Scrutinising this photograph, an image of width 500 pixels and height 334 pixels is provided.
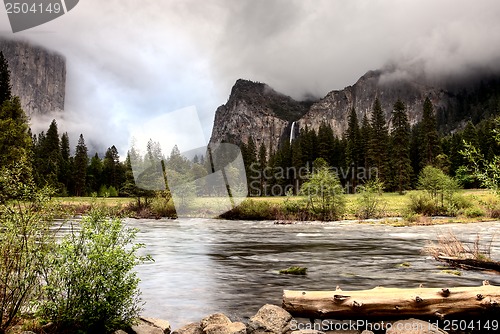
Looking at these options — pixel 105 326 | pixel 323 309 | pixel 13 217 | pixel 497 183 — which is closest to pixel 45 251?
pixel 13 217

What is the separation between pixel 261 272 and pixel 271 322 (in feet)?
31.8

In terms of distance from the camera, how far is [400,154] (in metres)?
91.8

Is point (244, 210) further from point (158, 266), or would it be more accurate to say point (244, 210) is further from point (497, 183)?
point (497, 183)

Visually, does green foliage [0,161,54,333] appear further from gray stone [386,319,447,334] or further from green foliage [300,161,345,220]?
green foliage [300,161,345,220]

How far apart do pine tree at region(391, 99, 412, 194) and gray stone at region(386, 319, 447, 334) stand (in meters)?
82.6

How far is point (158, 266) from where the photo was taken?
20938mm

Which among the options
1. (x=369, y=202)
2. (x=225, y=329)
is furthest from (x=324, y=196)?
(x=225, y=329)

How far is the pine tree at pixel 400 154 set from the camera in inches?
3541

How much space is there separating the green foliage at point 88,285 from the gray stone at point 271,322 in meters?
2.88

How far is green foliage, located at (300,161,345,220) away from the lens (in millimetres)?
54688

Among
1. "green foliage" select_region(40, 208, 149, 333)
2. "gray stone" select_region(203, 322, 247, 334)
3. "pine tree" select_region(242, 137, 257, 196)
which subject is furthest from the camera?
"pine tree" select_region(242, 137, 257, 196)

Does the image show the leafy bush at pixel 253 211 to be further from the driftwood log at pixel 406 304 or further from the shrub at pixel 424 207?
the driftwood log at pixel 406 304

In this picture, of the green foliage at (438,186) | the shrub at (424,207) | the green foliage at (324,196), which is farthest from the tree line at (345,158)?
the shrub at (424,207)

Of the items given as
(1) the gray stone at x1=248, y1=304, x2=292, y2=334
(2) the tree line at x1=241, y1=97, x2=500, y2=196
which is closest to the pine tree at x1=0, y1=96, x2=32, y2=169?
(1) the gray stone at x1=248, y1=304, x2=292, y2=334
